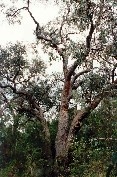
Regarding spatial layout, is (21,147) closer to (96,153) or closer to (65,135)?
(65,135)

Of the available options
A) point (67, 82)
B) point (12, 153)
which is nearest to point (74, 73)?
point (67, 82)

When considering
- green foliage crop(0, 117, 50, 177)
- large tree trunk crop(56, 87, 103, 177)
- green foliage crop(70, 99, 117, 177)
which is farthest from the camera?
green foliage crop(0, 117, 50, 177)

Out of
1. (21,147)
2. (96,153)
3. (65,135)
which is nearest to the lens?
(96,153)

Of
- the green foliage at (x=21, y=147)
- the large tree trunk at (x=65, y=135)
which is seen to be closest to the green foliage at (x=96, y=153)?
the large tree trunk at (x=65, y=135)

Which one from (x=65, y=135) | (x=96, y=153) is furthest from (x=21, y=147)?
(x=96, y=153)

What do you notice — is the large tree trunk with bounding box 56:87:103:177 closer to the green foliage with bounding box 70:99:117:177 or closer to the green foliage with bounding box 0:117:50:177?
the green foliage with bounding box 70:99:117:177

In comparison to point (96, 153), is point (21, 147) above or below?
above

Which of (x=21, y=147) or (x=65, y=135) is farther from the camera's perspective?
(x=21, y=147)

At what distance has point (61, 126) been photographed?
21.4m

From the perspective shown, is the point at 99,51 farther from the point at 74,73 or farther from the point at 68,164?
the point at 68,164

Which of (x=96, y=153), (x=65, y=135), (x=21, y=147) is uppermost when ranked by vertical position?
(x=21, y=147)

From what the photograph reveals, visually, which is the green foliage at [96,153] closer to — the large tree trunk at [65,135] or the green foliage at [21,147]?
the large tree trunk at [65,135]

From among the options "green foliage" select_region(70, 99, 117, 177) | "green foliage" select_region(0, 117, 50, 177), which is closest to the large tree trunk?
"green foliage" select_region(70, 99, 117, 177)

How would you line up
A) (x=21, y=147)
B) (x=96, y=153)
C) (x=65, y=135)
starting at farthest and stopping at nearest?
(x=21, y=147)
(x=65, y=135)
(x=96, y=153)
